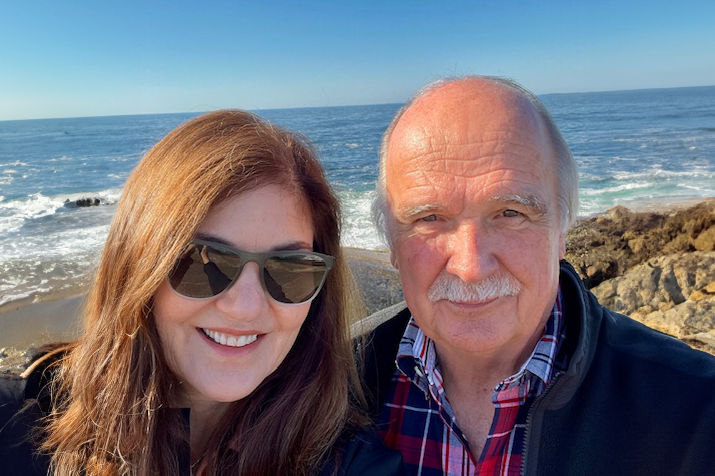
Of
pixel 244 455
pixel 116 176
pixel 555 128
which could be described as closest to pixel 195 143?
pixel 244 455

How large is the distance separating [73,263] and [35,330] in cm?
348

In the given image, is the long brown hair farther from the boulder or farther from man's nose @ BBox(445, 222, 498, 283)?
the boulder

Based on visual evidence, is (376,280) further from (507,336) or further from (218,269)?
(218,269)

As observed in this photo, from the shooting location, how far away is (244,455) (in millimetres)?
2004

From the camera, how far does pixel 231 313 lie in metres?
1.85

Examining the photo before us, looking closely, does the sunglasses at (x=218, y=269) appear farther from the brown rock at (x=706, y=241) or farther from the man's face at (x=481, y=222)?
the brown rock at (x=706, y=241)

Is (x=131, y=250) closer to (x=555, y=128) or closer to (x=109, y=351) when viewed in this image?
(x=109, y=351)

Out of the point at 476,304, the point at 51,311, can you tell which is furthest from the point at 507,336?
the point at 51,311

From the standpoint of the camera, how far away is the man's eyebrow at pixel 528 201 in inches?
81.4

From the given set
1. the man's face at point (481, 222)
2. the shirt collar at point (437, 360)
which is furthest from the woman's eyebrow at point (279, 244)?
the shirt collar at point (437, 360)

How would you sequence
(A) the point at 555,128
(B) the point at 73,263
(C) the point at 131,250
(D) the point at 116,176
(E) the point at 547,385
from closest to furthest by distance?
(C) the point at 131,250, (E) the point at 547,385, (A) the point at 555,128, (B) the point at 73,263, (D) the point at 116,176

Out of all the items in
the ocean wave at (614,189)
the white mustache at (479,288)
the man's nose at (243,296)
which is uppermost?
the man's nose at (243,296)

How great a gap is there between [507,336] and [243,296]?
1.11 meters

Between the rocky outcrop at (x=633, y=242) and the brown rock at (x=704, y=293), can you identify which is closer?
the brown rock at (x=704, y=293)
